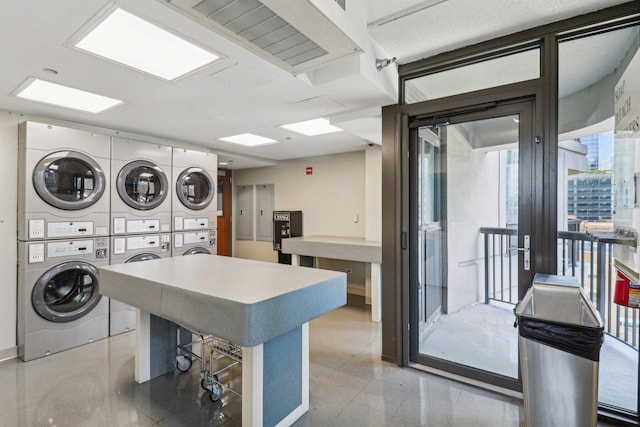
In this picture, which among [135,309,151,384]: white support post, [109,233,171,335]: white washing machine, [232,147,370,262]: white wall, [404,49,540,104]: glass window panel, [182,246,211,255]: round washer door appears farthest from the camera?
[232,147,370,262]: white wall

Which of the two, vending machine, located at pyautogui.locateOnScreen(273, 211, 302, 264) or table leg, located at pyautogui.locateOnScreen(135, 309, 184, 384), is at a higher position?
vending machine, located at pyautogui.locateOnScreen(273, 211, 302, 264)

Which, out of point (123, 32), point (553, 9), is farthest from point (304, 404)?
point (553, 9)

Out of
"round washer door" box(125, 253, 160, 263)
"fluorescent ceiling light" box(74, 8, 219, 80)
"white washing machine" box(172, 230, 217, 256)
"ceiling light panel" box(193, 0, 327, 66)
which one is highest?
"fluorescent ceiling light" box(74, 8, 219, 80)

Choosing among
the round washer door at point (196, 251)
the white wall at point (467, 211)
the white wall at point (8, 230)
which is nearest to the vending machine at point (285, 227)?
the round washer door at point (196, 251)

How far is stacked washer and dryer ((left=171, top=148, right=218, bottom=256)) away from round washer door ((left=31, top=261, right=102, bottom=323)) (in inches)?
39.2

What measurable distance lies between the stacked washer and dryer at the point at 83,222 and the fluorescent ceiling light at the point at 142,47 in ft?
5.70

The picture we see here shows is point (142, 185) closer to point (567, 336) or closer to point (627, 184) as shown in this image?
point (567, 336)

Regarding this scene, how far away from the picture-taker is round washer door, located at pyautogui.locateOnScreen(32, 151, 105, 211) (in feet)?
10.2

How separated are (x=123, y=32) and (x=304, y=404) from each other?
2.61 metres

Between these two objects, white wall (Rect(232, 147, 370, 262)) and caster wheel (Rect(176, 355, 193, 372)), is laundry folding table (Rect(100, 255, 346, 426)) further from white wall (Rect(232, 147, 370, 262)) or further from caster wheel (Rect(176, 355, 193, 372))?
white wall (Rect(232, 147, 370, 262))

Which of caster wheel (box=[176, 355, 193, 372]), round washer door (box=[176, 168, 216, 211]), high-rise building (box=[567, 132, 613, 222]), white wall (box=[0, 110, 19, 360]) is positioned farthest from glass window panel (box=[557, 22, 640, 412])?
white wall (box=[0, 110, 19, 360])

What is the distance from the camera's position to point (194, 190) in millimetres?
4496

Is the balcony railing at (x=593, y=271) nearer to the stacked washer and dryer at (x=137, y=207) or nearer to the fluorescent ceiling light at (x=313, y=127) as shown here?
the fluorescent ceiling light at (x=313, y=127)

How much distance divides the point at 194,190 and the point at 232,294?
3223 millimetres
